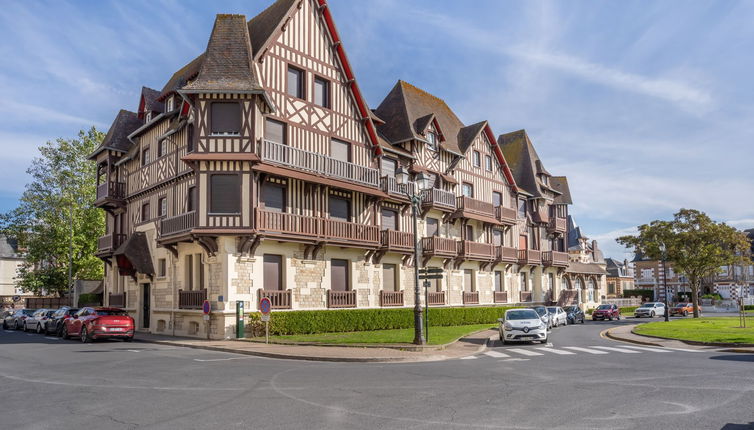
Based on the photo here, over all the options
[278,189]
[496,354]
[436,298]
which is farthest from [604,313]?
[278,189]

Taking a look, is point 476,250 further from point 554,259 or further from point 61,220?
point 61,220

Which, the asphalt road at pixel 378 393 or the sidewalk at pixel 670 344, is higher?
the asphalt road at pixel 378 393

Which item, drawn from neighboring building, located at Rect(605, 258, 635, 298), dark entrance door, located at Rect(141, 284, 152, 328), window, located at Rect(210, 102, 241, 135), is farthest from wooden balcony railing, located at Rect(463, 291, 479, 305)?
neighboring building, located at Rect(605, 258, 635, 298)

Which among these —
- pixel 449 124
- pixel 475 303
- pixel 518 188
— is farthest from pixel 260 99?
pixel 518 188

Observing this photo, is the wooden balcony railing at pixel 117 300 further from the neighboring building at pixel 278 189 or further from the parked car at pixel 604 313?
the parked car at pixel 604 313

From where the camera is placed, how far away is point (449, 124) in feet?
137

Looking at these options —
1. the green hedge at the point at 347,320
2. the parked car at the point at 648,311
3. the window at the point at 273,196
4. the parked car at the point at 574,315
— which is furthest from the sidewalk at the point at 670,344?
the parked car at the point at 648,311

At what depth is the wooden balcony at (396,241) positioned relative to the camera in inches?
1249

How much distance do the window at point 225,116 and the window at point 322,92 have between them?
202 inches

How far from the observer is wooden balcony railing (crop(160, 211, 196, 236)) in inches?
997

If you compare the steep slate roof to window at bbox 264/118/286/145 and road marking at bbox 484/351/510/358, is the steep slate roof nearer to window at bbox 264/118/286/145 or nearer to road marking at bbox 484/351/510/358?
window at bbox 264/118/286/145

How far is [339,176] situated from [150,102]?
12346 millimetres

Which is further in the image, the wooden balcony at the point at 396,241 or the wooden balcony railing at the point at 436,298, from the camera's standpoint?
the wooden balcony railing at the point at 436,298

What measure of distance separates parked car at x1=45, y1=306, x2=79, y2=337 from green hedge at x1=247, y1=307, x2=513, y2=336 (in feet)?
33.3
